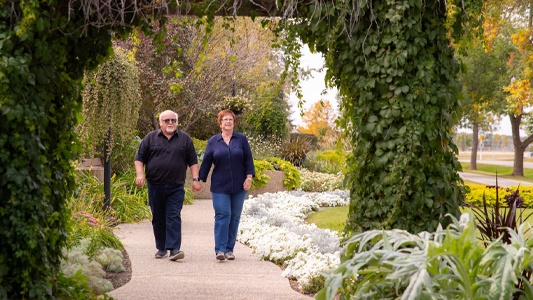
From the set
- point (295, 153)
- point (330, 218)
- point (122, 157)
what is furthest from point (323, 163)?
point (330, 218)

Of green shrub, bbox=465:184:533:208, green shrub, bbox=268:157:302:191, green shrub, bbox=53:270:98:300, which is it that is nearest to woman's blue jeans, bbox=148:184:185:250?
green shrub, bbox=53:270:98:300

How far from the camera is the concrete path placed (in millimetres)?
6812

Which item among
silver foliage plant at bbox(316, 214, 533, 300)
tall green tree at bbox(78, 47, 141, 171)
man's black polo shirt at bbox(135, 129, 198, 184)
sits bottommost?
silver foliage plant at bbox(316, 214, 533, 300)

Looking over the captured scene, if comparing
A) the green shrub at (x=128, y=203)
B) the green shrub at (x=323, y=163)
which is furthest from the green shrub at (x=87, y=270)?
the green shrub at (x=323, y=163)

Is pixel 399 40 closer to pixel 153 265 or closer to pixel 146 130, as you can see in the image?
pixel 153 265

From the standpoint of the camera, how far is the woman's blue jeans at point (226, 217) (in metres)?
8.52

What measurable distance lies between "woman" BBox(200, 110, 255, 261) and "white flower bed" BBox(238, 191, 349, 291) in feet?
1.94

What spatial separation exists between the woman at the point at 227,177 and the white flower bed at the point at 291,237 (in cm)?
59

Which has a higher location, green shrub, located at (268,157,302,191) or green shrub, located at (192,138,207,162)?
green shrub, located at (192,138,207,162)

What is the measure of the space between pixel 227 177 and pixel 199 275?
1.30m

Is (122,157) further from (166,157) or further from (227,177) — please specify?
(227,177)

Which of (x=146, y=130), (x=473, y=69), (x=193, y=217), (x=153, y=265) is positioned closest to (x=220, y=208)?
(x=153, y=265)

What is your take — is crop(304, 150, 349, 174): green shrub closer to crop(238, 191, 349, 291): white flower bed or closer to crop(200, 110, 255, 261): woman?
crop(238, 191, 349, 291): white flower bed

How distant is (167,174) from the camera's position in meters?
8.45
